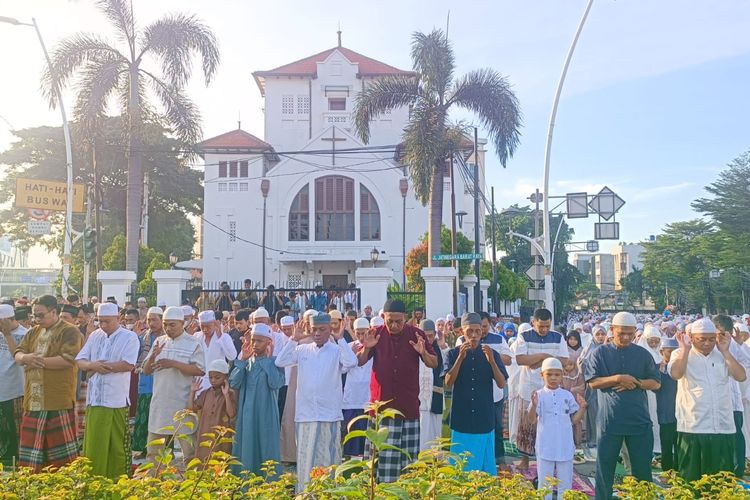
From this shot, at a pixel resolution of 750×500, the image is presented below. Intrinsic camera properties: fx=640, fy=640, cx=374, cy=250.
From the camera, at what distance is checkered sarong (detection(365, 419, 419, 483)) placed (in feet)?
18.2

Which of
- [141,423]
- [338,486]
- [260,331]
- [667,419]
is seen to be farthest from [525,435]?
[338,486]

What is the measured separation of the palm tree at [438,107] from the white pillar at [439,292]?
2.86 meters

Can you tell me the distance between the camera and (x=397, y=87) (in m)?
20.1

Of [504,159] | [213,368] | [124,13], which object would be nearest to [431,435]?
[213,368]

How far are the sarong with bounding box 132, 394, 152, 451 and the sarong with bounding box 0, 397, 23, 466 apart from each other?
1.57 m

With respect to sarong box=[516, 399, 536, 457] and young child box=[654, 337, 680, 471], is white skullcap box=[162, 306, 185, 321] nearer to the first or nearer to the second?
sarong box=[516, 399, 536, 457]

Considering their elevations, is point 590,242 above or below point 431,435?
above

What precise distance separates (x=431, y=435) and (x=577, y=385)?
94.4 inches

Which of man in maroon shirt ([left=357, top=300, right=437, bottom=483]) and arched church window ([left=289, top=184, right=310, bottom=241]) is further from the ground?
arched church window ([left=289, top=184, right=310, bottom=241])

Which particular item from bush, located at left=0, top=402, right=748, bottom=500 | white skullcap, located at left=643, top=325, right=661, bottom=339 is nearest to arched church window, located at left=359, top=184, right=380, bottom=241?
white skullcap, located at left=643, top=325, right=661, bottom=339

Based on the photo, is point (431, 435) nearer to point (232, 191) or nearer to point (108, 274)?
point (108, 274)

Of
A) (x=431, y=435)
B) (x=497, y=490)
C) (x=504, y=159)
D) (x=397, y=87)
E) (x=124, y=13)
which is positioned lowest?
(x=431, y=435)

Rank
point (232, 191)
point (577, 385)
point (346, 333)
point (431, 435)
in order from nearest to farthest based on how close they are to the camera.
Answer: point (431, 435) < point (577, 385) < point (346, 333) < point (232, 191)

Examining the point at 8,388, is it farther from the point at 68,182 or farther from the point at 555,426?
the point at 68,182
